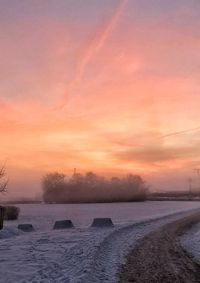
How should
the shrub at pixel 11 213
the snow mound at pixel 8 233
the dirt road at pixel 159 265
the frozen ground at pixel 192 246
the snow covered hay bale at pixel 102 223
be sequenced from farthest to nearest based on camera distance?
the shrub at pixel 11 213
the snow covered hay bale at pixel 102 223
the snow mound at pixel 8 233
the frozen ground at pixel 192 246
the dirt road at pixel 159 265

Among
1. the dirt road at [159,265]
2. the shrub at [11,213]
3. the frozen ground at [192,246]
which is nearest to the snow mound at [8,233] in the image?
the dirt road at [159,265]

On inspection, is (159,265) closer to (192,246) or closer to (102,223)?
(192,246)

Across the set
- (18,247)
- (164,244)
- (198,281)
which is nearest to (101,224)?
(164,244)

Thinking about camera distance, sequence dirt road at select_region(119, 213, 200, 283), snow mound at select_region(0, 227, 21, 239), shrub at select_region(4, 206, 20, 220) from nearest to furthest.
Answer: dirt road at select_region(119, 213, 200, 283) → snow mound at select_region(0, 227, 21, 239) → shrub at select_region(4, 206, 20, 220)

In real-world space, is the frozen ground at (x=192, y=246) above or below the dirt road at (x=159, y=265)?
above

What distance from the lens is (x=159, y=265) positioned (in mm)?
16516

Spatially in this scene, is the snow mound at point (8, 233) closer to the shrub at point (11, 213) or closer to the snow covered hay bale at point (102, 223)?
the snow covered hay bale at point (102, 223)

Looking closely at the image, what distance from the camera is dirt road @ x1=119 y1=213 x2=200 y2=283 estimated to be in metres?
13.9

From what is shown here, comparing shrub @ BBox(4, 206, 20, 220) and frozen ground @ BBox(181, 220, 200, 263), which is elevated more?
shrub @ BBox(4, 206, 20, 220)

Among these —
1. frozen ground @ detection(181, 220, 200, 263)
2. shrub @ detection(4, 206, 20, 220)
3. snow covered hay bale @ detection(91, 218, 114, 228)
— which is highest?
shrub @ detection(4, 206, 20, 220)

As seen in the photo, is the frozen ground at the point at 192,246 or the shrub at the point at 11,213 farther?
the shrub at the point at 11,213

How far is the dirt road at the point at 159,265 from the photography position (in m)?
13.9

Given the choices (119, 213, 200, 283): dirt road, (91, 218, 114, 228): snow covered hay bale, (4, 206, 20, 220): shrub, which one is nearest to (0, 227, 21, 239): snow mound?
(91, 218, 114, 228): snow covered hay bale

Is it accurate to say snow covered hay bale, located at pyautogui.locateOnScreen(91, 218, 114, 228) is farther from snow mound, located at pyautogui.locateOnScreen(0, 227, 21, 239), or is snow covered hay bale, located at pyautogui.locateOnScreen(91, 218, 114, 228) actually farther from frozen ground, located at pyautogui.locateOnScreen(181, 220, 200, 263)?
frozen ground, located at pyautogui.locateOnScreen(181, 220, 200, 263)
